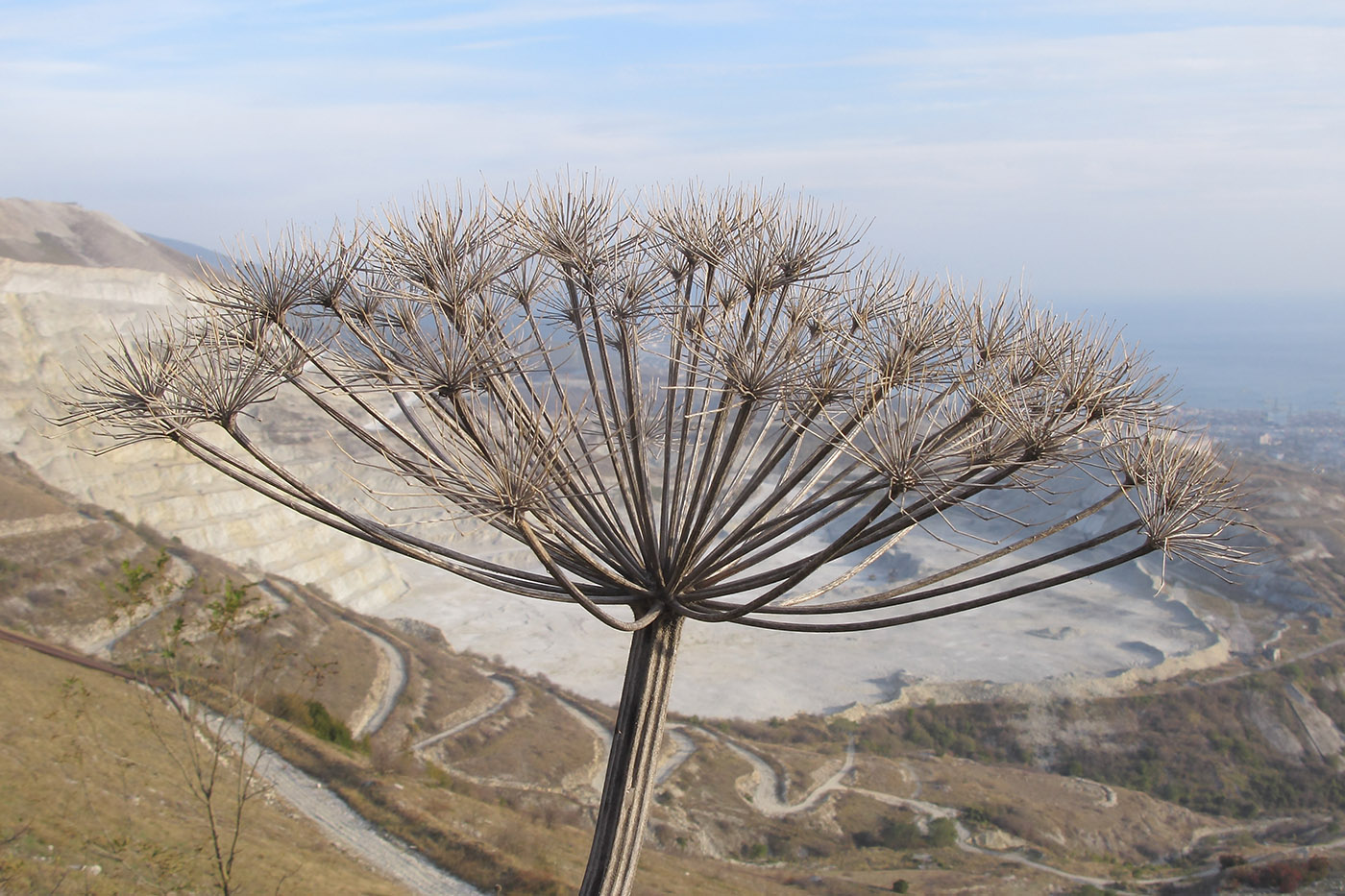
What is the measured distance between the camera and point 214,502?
2539 inches

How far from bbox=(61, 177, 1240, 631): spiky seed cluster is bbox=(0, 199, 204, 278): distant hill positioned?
10755cm

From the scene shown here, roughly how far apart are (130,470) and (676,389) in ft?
215

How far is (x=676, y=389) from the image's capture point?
6.68 m

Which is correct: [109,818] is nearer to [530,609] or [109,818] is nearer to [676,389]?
[676,389]

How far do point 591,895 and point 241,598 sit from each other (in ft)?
29.2

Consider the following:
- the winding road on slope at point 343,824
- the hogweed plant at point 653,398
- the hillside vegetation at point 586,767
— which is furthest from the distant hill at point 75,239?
the hogweed plant at point 653,398

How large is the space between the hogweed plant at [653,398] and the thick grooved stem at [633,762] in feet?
0.07

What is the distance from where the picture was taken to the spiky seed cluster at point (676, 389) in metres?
5.40

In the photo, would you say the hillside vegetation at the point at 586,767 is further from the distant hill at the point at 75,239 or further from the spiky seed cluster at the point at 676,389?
the distant hill at the point at 75,239

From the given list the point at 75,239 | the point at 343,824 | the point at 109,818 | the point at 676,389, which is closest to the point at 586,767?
the point at 343,824

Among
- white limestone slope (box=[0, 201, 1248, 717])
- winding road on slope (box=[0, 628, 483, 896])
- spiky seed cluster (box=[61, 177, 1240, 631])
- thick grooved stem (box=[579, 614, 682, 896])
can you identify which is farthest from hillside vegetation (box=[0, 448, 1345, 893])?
thick grooved stem (box=[579, 614, 682, 896])

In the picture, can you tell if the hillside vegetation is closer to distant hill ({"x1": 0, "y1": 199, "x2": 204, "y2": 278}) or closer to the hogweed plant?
the hogweed plant

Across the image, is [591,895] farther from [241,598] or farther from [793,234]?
[241,598]

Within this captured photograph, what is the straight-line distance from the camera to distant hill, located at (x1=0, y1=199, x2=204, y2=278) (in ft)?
338
